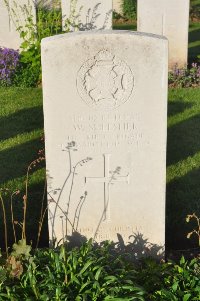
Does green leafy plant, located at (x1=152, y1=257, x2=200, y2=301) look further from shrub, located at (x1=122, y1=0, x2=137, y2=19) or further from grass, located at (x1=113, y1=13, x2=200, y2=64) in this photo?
shrub, located at (x1=122, y1=0, x2=137, y2=19)

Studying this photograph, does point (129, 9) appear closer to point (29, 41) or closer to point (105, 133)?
point (29, 41)

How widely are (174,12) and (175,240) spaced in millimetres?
5602

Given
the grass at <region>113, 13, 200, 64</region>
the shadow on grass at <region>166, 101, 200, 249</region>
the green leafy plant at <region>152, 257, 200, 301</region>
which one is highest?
the grass at <region>113, 13, 200, 64</region>

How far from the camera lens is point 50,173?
4.45 m

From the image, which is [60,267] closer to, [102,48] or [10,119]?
[102,48]

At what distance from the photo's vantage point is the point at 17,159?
269 inches

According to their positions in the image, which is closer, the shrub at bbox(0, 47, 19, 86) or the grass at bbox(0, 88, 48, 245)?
the grass at bbox(0, 88, 48, 245)

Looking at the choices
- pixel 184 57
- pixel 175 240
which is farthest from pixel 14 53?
pixel 175 240

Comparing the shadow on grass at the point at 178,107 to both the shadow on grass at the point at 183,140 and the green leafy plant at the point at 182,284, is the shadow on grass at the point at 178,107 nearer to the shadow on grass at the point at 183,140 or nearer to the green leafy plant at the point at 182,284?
the shadow on grass at the point at 183,140

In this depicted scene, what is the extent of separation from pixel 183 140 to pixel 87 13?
3.47 metres

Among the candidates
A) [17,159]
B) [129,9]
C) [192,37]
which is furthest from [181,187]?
[129,9]

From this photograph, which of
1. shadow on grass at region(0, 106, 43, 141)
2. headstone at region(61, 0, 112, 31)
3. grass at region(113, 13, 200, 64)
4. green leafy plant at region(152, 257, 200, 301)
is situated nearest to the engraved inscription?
green leafy plant at region(152, 257, 200, 301)

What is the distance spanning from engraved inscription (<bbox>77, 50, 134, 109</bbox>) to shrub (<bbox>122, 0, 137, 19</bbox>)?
1297cm

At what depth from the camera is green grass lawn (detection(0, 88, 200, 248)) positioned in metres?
5.58
